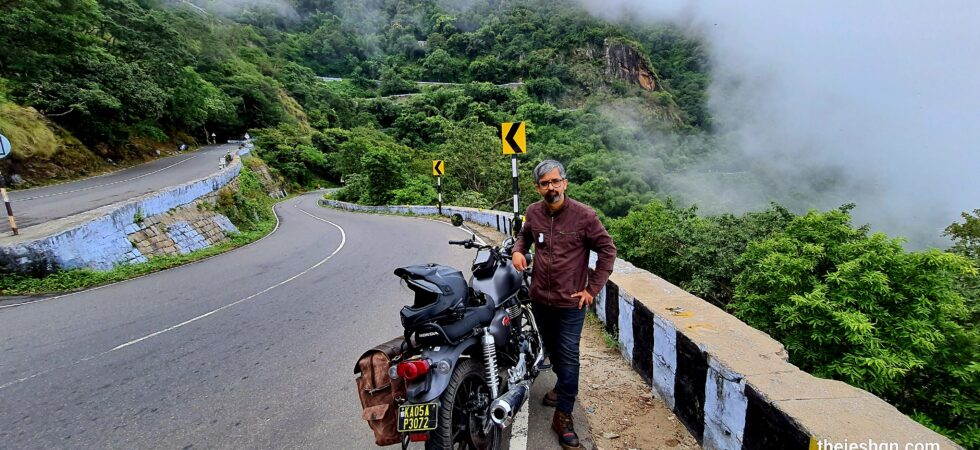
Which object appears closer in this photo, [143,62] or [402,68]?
[143,62]

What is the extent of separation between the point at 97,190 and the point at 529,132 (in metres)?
42.1

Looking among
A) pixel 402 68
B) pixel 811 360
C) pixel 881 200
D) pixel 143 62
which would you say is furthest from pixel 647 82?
pixel 811 360

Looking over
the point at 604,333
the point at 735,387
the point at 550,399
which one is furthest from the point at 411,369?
the point at 604,333

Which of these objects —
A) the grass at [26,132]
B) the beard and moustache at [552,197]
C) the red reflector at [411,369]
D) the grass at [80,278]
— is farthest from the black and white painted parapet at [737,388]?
the grass at [26,132]

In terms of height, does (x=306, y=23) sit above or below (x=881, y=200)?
above

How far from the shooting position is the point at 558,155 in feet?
147

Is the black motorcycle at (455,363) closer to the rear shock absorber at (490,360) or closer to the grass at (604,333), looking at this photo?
the rear shock absorber at (490,360)

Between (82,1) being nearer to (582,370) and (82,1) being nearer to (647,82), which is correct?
(582,370)

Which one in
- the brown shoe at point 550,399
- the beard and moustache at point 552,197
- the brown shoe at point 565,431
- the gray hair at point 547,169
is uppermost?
the gray hair at point 547,169

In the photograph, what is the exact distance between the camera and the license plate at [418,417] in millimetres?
2031

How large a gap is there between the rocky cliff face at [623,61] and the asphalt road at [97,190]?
82454 millimetres

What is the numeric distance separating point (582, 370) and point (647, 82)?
320 feet

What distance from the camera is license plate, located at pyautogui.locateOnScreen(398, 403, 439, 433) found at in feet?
6.66

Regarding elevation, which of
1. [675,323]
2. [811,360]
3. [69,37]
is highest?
[69,37]
